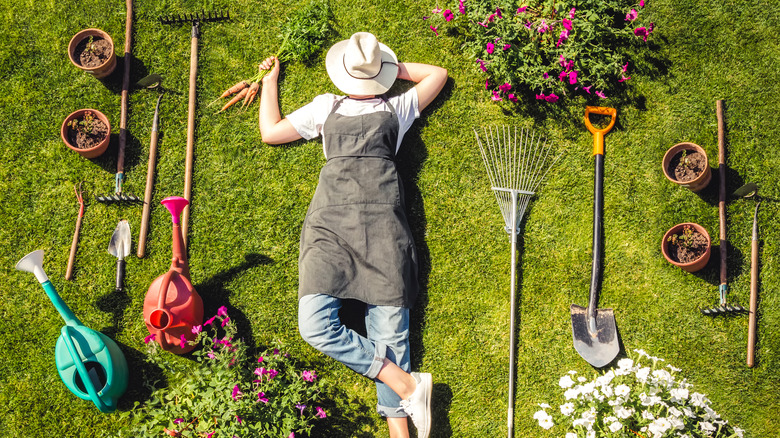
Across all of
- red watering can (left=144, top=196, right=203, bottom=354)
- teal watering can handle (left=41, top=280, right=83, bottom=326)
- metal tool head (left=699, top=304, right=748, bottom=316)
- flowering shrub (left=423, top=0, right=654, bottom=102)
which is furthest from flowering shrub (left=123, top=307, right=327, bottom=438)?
metal tool head (left=699, top=304, right=748, bottom=316)

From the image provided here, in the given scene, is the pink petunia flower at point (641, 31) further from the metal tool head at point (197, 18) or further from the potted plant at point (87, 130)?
the potted plant at point (87, 130)

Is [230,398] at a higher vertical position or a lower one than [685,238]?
lower

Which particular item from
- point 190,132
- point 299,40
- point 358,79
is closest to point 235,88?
point 190,132

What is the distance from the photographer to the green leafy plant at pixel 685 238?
556cm

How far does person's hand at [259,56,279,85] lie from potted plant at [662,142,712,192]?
146 inches

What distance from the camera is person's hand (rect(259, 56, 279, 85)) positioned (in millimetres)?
5988

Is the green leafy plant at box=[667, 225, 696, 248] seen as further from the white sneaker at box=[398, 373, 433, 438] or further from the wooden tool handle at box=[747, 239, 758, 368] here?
the white sneaker at box=[398, 373, 433, 438]

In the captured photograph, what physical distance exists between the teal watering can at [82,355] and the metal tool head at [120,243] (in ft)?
1.91

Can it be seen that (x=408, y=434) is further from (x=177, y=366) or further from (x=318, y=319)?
(x=177, y=366)

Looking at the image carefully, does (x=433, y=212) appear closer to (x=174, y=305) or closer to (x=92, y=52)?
(x=174, y=305)

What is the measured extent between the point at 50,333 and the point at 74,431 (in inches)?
35.9

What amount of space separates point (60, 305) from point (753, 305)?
5.99 m

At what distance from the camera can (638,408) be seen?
4832mm

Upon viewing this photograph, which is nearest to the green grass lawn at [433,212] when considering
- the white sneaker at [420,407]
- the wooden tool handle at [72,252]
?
the wooden tool handle at [72,252]
